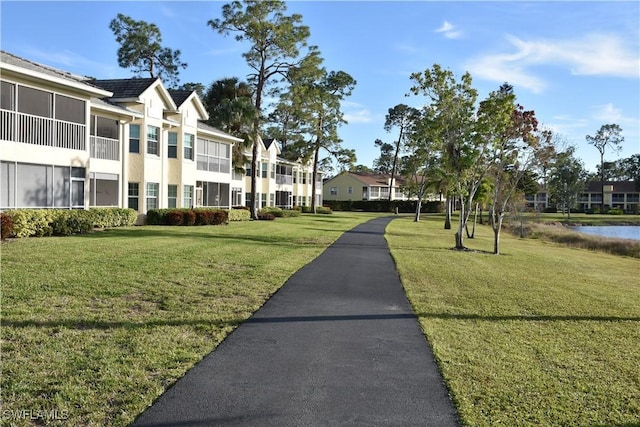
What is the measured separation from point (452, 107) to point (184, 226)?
13.8m

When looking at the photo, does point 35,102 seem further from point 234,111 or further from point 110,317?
point 234,111

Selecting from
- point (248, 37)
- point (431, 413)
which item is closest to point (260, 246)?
point (431, 413)

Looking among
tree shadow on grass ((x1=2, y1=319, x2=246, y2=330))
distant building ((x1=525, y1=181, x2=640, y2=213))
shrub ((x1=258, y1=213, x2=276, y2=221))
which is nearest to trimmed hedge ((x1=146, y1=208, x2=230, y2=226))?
shrub ((x1=258, y1=213, x2=276, y2=221))

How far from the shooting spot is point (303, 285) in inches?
446

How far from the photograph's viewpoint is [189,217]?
89.1 ft

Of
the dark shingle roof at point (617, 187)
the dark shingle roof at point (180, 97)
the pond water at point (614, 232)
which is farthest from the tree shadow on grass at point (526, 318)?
the dark shingle roof at point (617, 187)

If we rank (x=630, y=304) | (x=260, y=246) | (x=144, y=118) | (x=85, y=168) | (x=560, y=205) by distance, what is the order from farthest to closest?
1. (x=560, y=205)
2. (x=144, y=118)
3. (x=85, y=168)
4. (x=260, y=246)
5. (x=630, y=304)

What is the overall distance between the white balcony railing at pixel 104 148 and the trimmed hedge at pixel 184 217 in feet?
11.1

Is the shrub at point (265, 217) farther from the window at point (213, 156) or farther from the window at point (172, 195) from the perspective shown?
the window at point (172, 195)

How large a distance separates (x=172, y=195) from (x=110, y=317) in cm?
2245

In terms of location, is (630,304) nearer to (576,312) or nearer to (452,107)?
(576,312)

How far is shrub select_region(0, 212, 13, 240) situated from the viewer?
1586 cm

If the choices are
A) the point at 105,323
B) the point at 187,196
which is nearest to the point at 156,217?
A: the point at 187,196

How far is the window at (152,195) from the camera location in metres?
27.2
